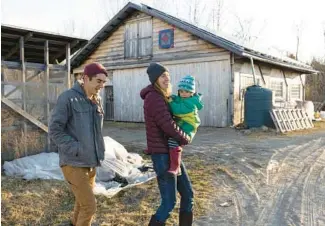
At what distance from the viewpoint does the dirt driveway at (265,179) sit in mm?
4194

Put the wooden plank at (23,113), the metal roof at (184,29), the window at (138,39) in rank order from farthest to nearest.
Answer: the window at (138,39)
the metal roof at (184,29)
the wooden plank at (23,113)

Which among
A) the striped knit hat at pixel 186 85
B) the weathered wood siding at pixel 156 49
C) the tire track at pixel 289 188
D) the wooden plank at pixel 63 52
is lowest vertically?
the tire track at pixel 289 188

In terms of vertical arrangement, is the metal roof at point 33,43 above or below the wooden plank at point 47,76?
above

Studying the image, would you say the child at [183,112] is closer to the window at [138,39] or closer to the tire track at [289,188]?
the tire track at [289,188]

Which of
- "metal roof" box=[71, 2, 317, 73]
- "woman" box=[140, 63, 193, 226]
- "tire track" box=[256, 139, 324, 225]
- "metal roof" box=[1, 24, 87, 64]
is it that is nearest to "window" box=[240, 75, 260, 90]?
"metal roof" box=[71, 2, 317, 73]

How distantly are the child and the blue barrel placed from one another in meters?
10.6

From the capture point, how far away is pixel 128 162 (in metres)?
6.80

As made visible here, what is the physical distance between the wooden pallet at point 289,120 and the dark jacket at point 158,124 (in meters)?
10.6

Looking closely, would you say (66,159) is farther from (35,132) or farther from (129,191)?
(35,132)

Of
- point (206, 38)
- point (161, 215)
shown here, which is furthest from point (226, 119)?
point (161, 215)

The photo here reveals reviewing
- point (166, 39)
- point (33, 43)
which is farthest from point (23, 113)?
point (166, 39)

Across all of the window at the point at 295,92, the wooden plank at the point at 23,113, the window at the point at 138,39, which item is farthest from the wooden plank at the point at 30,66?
the window at the point at 295,92

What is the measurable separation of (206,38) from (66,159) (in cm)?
1174

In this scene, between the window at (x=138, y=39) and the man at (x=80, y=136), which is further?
the window at (x=138, y=39)
